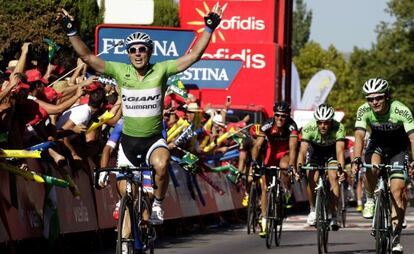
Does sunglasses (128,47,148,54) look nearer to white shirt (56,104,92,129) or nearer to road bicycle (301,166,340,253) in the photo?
white shirt (56,104,92,129)

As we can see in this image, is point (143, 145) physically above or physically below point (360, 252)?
above

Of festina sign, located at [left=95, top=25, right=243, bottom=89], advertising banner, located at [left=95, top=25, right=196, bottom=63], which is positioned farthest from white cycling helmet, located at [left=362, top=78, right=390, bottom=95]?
advertising banner, located at [left=95, top=25, right=196, bottom=63]

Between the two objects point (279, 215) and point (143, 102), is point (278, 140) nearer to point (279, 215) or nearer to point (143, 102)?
point (279, 215)

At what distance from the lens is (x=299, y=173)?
732 inches

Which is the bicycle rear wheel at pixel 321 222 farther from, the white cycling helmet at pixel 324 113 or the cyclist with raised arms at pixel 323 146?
the white cycling helmet at pixel 324 113

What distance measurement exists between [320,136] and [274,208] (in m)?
1.27

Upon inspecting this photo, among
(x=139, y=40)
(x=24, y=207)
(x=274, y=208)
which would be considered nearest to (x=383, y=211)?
(x=139, y=40)

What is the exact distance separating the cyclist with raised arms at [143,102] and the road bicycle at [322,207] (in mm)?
4235

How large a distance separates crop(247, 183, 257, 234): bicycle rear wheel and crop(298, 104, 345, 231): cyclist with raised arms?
2.94 meters

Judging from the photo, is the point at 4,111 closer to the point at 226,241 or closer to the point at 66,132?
the point at 66,132

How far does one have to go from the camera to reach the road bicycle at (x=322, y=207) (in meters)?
17.3

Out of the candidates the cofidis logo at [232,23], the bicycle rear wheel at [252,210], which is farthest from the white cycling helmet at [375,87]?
the cofidis logo at [232,23]

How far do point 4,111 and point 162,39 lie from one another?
880cm

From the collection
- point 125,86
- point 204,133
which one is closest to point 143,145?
point 125,86
